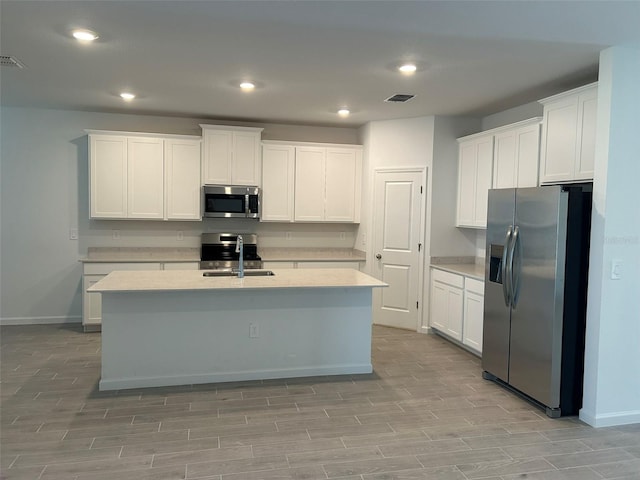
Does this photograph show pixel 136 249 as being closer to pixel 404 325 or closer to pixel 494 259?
pixel 404 325

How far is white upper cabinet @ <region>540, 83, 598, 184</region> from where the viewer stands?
373 centimetres

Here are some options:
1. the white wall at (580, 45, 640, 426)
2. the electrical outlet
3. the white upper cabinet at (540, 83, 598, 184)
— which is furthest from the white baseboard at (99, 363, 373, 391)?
the white upper cabinet at (540, 83, 598, 184)

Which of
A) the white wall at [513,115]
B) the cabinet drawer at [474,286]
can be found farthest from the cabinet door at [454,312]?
the white wall at [513,115]

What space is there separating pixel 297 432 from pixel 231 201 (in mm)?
3483

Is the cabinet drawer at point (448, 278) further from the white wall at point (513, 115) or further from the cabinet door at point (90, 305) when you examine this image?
the cabinet door at point (90, 305)

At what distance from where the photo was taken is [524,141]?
4.58m

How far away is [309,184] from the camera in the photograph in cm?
638

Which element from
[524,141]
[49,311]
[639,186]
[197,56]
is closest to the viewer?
[639,186]

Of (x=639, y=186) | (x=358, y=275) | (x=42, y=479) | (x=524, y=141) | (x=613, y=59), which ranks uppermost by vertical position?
(x=613, y=59)

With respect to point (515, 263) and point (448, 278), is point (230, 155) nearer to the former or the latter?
point (448, 278)

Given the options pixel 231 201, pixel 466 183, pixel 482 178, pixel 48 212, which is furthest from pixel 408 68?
pixel 48 212

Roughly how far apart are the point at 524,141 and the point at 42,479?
452 cm

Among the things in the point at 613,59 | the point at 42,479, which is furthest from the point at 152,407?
the point at 613,59

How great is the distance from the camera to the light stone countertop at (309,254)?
627cm
